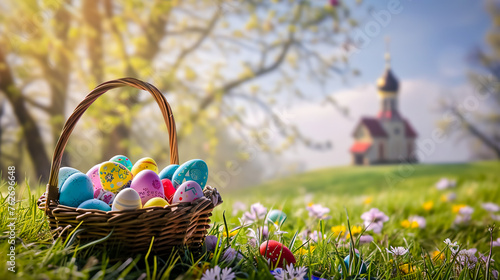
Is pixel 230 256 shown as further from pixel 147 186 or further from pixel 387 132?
pixel 387 132

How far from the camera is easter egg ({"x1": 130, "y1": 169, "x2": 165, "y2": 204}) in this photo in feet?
3.99

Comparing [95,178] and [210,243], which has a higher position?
[95,178]

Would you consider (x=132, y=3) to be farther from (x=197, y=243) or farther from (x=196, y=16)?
(x=197, y=243)

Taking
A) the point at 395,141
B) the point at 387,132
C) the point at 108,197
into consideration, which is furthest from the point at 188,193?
the point at 395,141

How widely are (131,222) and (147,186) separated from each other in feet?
0.75

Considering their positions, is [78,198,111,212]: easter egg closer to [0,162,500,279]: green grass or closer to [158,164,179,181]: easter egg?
[0,162,500,279]: green grass

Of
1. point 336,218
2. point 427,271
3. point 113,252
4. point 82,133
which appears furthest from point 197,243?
point 82,133

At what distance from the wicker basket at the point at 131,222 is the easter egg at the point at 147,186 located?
0.17m

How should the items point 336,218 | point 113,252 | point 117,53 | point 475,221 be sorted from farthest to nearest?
1. point 117,53
2. point 475,221
3. point 336,218
4. point 113,252

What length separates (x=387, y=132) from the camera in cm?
581

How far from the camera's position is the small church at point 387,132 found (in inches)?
229

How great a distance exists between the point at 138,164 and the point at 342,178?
4958 mm

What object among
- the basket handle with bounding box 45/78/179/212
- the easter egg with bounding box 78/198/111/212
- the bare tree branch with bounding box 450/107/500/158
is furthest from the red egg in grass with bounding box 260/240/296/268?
the bare tree branch with bounding box 450/107/500/158

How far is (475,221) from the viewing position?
7.65 ft
